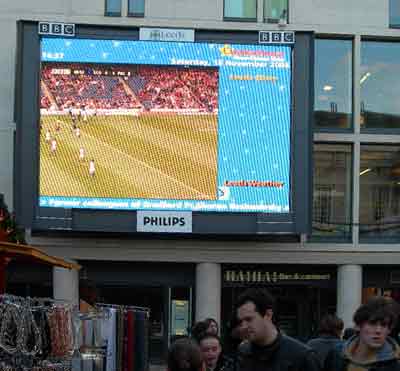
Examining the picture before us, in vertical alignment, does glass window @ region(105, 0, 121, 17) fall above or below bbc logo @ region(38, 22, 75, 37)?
above

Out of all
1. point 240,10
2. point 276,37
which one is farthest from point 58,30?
point 276,37

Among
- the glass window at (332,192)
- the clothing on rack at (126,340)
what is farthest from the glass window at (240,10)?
the clothing on rack at (126,340)

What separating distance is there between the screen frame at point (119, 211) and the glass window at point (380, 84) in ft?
9.58

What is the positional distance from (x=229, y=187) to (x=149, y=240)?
10.8 feet

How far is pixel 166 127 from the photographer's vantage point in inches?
1147

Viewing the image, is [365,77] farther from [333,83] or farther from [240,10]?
[240,10]

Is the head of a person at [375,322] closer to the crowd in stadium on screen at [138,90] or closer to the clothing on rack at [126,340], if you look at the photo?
the clothing on rack at [126,340]

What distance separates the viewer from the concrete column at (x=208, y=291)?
3031 centimetres

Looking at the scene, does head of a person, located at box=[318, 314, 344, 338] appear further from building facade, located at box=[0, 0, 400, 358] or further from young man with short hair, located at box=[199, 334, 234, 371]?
building facade, located at box=[0, 0, 400, 358]

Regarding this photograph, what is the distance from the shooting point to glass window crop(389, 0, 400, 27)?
103 ft

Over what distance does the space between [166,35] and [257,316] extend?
78.6ft

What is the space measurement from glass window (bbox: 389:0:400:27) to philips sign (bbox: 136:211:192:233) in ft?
28.9

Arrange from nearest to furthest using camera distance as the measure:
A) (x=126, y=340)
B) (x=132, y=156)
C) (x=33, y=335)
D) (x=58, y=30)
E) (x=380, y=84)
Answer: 1. (x=33, y=335)
2. (x=126, y=340)
3. (x=58, y=30)
4. (x=132, y=156)
5. (x=380, y=84)

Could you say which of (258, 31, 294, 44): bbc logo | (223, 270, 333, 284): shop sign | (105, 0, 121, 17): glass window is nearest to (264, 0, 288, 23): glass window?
(258, 31, 294, 44): bbc logo
